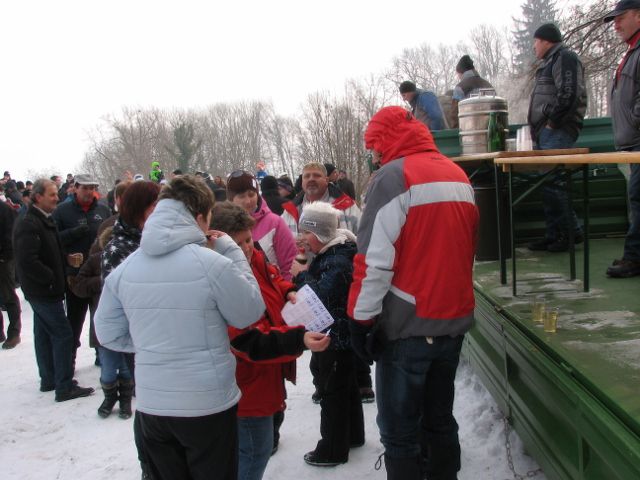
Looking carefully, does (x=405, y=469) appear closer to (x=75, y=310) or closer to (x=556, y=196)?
(x=556, y=196)

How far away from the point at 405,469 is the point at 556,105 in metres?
3.43

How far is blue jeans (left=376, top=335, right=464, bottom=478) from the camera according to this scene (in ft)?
8.48

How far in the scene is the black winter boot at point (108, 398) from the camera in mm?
4898

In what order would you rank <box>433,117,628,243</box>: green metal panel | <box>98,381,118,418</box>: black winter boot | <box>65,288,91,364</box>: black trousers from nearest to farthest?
1. <box>98,381,118,418</box>: black winter boot
2. <box>433,117,628,243</box>: green metal panel
3. <box>65,288,91,364</box>: black trousers

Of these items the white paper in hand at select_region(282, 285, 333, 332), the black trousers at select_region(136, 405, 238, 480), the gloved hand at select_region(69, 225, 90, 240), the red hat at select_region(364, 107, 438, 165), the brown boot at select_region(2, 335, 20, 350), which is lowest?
the brown boot at select_region(2, 335, 20, 350)

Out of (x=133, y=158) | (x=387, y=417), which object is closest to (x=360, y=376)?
(x=387, y=417)

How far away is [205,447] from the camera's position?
2209 mm

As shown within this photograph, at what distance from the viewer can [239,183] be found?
169 inches

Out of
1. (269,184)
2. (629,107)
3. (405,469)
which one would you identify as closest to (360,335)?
(405,469)

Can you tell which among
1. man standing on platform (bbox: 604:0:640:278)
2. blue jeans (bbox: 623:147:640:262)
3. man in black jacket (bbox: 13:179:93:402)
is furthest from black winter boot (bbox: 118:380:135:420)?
blue jeans (bbox: 623:147:640:262)

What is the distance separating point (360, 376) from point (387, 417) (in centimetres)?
216

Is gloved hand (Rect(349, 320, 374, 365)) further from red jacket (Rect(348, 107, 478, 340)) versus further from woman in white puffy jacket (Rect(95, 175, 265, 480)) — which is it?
woman in white puffy jacket (Rect(95, 175, 265, 480))

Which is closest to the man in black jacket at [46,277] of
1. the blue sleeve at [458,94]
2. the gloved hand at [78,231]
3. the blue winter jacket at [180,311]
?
the gloved hand at [78,231]

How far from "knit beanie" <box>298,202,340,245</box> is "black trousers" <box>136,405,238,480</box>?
1249mm
